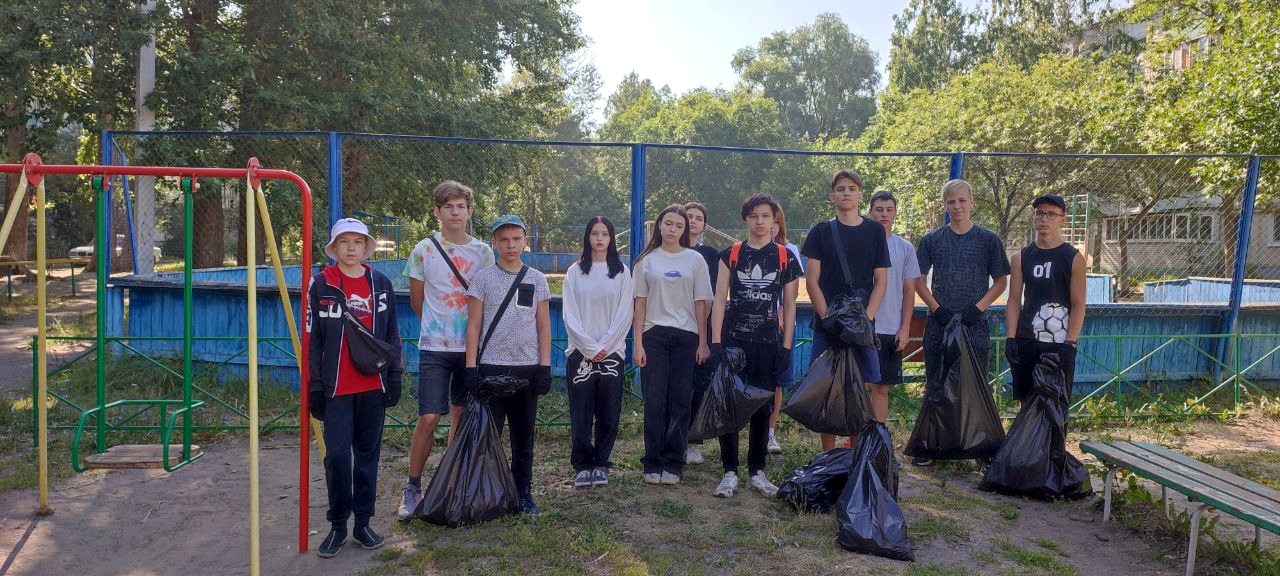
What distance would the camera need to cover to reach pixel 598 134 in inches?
2234

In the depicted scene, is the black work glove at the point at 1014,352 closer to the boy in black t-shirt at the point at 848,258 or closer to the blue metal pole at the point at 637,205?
the boy in black t-shirt at the point at 848,258

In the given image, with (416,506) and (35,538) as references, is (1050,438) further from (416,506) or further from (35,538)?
(35,538)

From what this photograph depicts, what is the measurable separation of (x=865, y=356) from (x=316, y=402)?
288 cm

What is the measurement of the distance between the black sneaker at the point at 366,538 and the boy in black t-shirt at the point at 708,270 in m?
1.63

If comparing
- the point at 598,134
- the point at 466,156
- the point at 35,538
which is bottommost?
the point at 35,538

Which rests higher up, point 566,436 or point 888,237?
point 888,237

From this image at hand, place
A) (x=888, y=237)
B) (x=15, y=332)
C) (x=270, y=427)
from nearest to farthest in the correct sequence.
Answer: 1. (x=888, y=237)
2. (x=270, y=427)
3. (x=15, y=332)

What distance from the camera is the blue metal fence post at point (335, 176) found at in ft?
20.3

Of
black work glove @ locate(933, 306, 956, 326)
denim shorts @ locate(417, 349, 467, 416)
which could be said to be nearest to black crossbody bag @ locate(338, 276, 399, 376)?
denim shorts @ locate(417, 349, 467, 416)

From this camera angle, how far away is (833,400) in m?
4.51

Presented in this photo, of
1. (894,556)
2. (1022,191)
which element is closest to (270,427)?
(894,556)

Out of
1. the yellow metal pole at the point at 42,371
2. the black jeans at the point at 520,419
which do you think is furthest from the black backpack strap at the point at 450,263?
the yellow metal pole at the point at 42,371

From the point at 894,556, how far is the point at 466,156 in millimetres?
9022

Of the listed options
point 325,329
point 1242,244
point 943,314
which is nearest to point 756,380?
point 943,314
